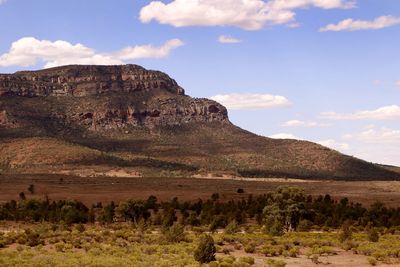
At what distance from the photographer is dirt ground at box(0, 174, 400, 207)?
89.4 m

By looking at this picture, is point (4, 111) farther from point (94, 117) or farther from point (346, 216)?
point (346, 216)

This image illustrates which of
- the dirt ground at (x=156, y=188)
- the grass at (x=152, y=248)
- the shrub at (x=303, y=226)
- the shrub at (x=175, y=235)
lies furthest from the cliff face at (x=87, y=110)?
the shrub at (x=175, y=235)

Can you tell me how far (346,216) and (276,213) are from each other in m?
11.7

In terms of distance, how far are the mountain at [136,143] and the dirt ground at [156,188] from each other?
61.5ft

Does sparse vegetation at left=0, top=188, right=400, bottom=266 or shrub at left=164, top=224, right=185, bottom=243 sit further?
shrub at left=164, top=224, right=185, bottom=243

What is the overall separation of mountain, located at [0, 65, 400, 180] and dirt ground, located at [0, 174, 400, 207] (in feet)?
61.5

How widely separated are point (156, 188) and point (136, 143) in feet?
218

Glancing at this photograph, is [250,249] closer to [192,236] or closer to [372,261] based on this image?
[192,236]

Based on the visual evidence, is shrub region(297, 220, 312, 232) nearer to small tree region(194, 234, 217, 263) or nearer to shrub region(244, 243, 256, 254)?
shrub region(244, 243, 256, 254)

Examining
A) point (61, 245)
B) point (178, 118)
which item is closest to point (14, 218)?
point (61, 245)

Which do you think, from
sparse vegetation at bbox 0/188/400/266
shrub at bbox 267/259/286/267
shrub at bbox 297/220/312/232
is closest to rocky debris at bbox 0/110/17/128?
sparse vegetation at bbox 0/188/400/266

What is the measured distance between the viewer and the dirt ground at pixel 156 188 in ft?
293

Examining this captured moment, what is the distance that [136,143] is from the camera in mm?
170250

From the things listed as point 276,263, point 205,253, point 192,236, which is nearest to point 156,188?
point 192,236
